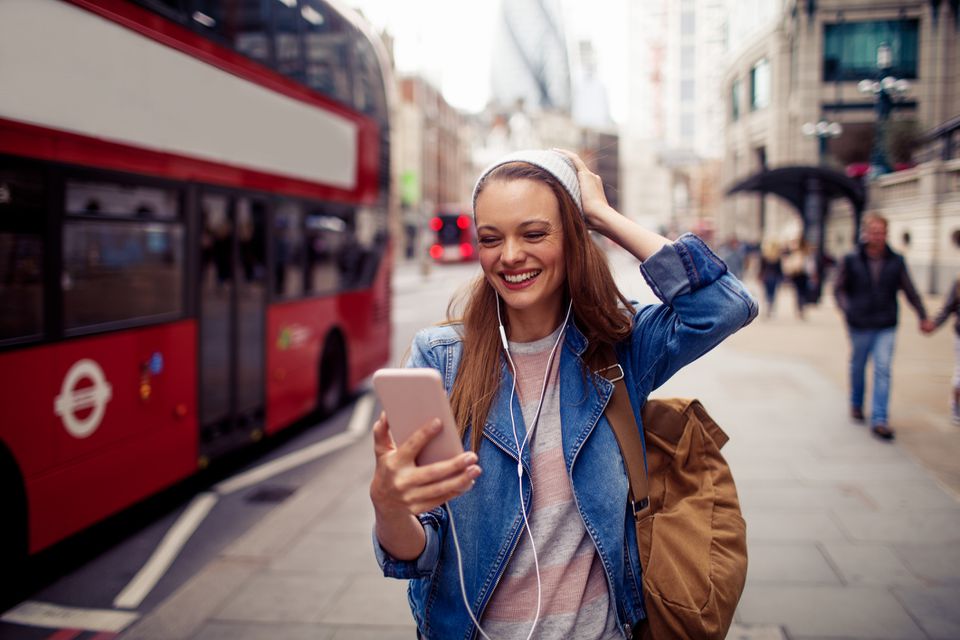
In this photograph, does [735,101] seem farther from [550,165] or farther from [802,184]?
[550,165]

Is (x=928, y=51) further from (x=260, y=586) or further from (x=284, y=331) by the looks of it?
(x=260, y=586)

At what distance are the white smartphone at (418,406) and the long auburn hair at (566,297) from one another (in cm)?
30

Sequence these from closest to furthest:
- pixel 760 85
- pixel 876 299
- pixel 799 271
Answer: pixel 876 299 → pixel 799 271 → pixel 760 85

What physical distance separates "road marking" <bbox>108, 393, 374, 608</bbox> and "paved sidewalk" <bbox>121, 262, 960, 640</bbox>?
28cm

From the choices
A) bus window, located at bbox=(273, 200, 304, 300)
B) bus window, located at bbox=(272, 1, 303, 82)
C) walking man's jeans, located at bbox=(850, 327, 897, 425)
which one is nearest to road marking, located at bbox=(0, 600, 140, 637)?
bus window, located at bbox=(273, 200, 304, 300)

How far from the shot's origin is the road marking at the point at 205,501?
432 centimetres

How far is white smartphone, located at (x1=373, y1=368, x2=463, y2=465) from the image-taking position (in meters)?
1.28

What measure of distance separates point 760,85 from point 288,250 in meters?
41.4

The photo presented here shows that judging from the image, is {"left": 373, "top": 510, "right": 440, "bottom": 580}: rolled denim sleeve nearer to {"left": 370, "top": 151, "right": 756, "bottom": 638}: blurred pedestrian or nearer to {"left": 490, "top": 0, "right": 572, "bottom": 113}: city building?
{"left": 370, "top": 151, "right": 756, "bottom": 638}: blurred pedestrian

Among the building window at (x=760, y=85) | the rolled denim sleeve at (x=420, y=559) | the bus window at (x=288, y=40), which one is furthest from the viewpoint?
the building window at (x=760, y=85)

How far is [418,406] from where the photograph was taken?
1.31 metres

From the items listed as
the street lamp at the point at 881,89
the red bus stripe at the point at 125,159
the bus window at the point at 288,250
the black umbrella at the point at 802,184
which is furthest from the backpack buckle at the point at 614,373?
the street lamp at the point at 881,89

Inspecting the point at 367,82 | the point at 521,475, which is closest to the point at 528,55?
the point at 367,82

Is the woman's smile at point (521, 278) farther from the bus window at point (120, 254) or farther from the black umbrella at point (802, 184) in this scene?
the black umbrella at point (802, 184)
